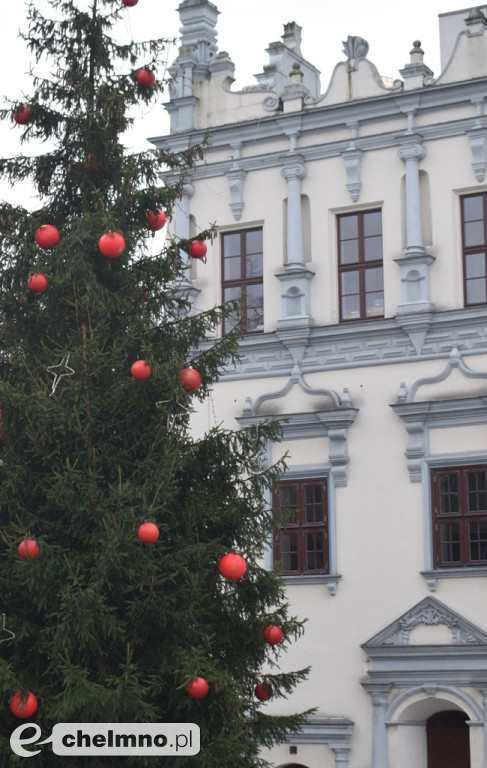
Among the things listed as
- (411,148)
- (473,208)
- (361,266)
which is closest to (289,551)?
(361,266)

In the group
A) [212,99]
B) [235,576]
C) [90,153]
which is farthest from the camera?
[212,99]

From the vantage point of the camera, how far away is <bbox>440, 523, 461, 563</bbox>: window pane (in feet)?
68.0

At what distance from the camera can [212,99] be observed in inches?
951

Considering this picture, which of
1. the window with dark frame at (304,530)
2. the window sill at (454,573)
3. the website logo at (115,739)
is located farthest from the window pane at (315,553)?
the website logo at (115,739)

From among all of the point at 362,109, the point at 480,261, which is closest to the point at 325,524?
the point at 480,261

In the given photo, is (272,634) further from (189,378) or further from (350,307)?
(350,307)

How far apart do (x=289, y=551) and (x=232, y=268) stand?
15.8 ft

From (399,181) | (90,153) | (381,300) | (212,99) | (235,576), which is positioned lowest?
(235,576)

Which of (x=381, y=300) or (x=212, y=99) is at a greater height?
(x=212, y=99)

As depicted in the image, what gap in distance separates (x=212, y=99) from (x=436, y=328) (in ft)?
19.5

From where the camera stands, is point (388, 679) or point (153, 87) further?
point (388, 679)

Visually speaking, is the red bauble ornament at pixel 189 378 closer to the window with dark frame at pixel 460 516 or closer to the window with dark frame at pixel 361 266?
the window with dark frame at pixel 460 516

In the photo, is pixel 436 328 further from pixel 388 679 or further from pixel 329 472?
pixel 388 679

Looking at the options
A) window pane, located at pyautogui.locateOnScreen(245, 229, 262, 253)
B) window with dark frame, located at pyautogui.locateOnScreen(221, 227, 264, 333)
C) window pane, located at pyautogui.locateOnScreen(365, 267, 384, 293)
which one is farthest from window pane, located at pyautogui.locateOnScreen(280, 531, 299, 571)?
window pane, located at pyautogui.locateOnScreen(245, 229, 262, 253)
